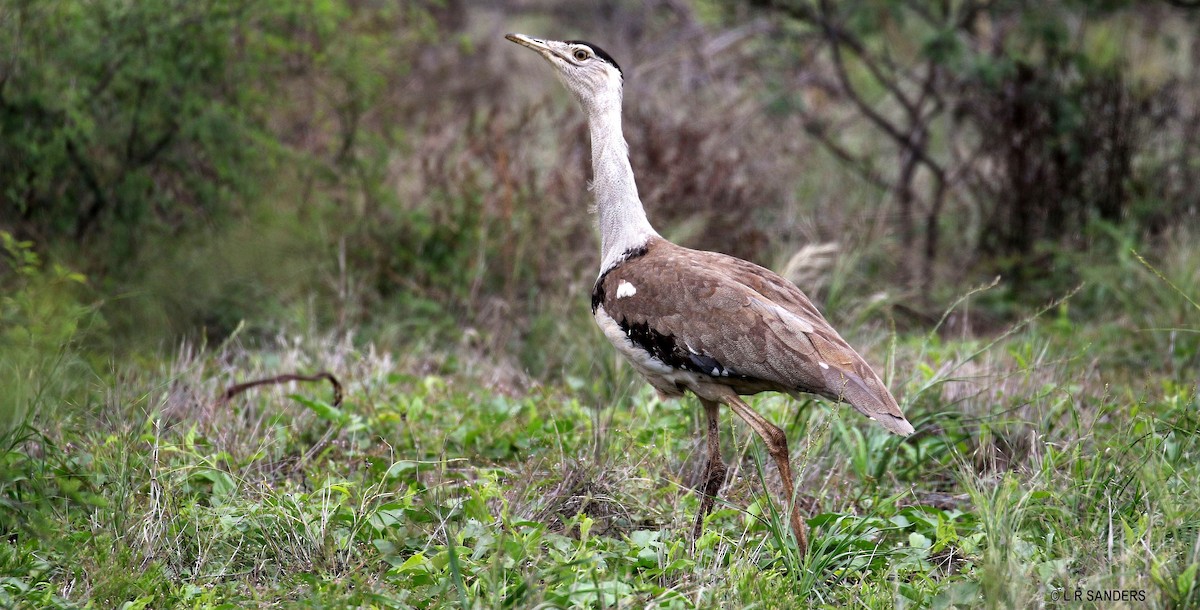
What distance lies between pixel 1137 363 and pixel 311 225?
15.2 feet

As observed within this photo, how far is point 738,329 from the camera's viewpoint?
143 inches

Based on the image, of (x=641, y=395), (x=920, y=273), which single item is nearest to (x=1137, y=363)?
(x=920, y=273)

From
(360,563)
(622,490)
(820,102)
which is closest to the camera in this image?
(360,563)

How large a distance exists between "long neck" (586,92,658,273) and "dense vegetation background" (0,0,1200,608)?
0.69 meters

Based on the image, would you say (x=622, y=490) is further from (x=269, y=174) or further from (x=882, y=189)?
(x=882, y=189)

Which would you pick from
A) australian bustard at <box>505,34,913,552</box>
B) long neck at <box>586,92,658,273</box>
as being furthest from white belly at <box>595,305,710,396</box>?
long neck at <box>586,92,658,273</box>

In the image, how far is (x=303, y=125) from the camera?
24.0 ft

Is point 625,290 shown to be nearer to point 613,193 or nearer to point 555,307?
point 613,193

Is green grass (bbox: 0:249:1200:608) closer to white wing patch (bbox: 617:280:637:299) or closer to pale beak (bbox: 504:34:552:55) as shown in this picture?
white wing patch (bbox: 617:280:637:299)

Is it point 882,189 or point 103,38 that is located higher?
point 103,38

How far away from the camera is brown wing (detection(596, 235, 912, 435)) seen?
138 inches

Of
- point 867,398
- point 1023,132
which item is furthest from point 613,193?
point 1023,132

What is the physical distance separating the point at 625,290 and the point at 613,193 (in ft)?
1.67

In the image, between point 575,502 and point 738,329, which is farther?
point 575,502
